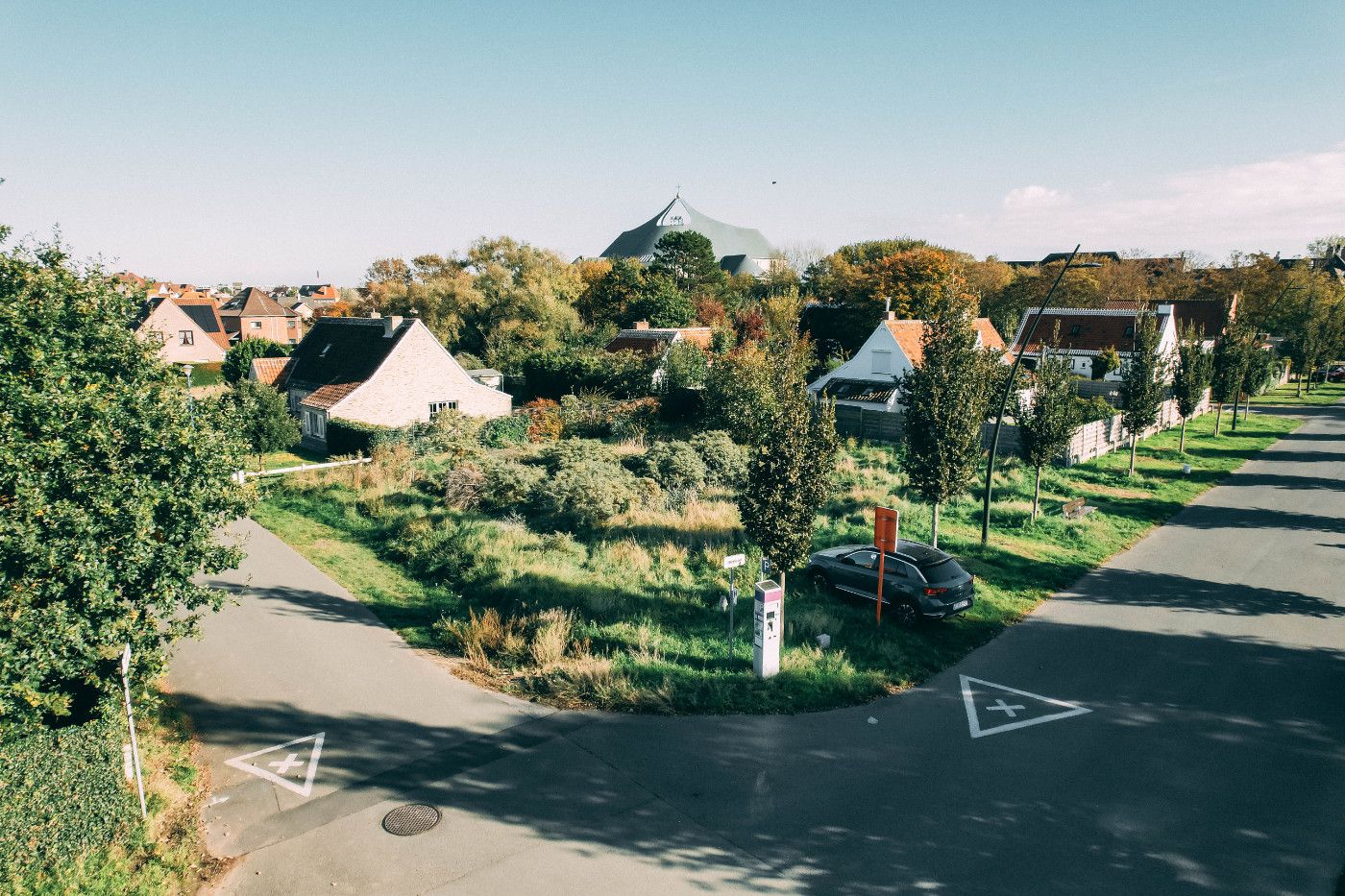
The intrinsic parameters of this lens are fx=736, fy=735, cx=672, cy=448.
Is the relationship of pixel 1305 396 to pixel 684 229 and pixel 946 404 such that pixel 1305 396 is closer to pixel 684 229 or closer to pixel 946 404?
pixel 946 404

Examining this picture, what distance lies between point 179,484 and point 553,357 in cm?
3258

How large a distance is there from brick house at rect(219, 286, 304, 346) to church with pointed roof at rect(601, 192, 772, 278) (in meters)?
43.1

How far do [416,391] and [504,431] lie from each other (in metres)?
5.45

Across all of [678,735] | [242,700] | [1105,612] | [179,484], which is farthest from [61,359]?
[1105,612]

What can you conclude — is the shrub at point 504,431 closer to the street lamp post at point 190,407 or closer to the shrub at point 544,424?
the shrub at point 544,424

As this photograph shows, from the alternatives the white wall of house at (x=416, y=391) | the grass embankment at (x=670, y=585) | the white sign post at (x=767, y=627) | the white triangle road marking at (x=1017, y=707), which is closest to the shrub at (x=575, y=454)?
the grass embankment at (x=670, y=585)

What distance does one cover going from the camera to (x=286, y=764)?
10109 millimetres

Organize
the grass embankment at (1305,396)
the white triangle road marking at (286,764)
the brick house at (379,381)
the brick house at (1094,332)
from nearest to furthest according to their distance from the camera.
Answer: the white triangle road marking at (286,764)
the brick house at (379,381)
the brick house at (1094,332)
the grass embankment at (1305,396)

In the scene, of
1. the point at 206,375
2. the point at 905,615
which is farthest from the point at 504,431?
the point at 206,375

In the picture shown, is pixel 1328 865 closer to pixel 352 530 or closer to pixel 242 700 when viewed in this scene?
pixel 242 700

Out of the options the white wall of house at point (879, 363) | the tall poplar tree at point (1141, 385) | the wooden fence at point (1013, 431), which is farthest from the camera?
the white wall of house at point (879, 363)

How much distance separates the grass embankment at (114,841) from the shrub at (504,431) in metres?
21.6

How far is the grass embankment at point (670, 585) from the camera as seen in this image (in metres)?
12.2

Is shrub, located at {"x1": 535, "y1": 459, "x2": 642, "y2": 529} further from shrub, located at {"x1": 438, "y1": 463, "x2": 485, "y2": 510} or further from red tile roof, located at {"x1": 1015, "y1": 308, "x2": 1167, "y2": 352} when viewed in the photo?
red tile roof, located at {"x1": 1015, "y1": 308, "x2": 1167, "y2": 352}
